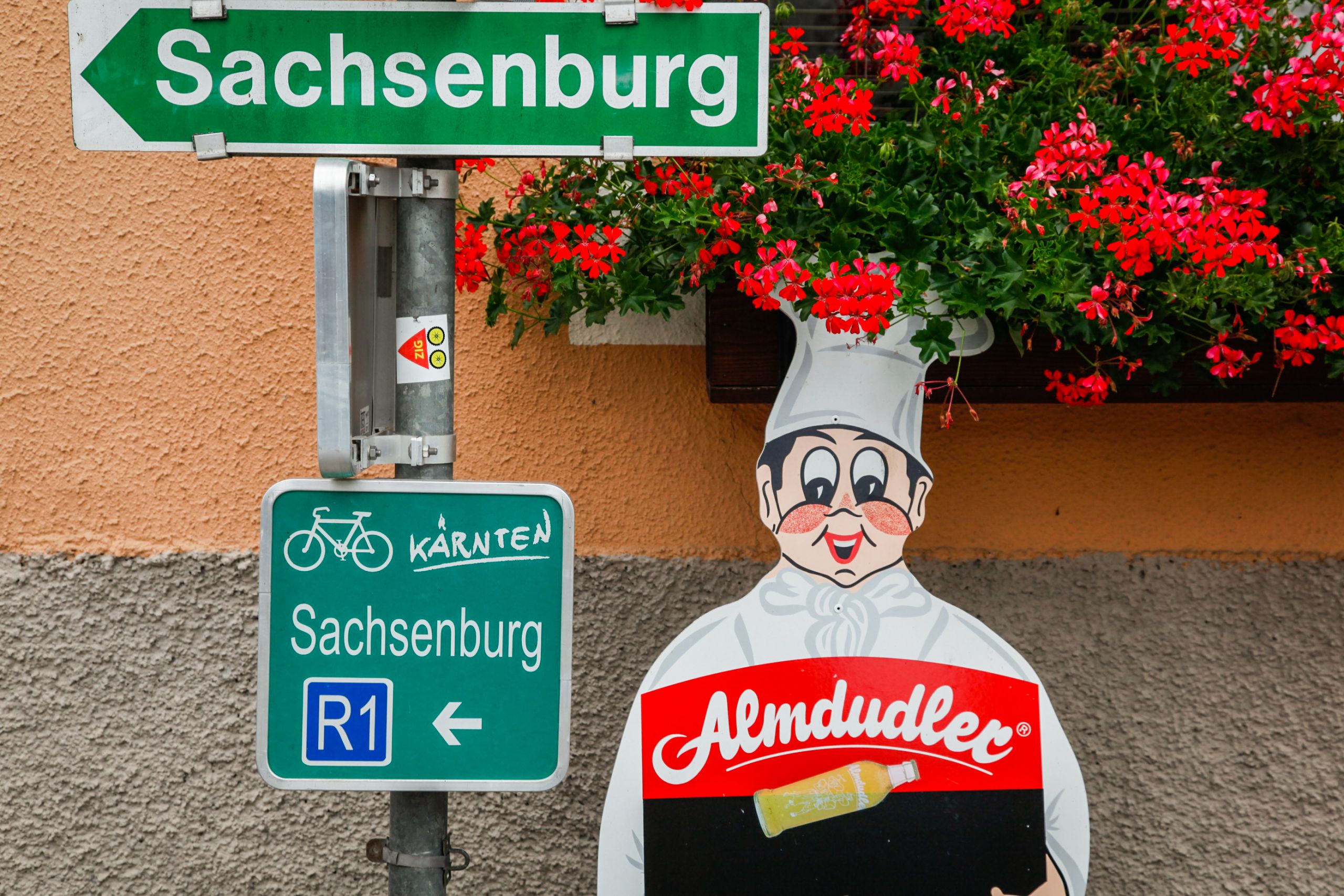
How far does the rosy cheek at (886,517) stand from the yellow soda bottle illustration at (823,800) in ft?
1.53

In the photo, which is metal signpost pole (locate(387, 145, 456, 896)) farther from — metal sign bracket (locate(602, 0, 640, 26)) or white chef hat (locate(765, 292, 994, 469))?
white chef hat (locate(765, 292, 994, 469))

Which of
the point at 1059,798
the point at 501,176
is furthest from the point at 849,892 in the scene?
the point at 501,176

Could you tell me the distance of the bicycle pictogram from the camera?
1.58m

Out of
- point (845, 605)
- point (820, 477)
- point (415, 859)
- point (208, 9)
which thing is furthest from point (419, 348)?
point (845, 605)

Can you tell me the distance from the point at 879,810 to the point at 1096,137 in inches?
56.7

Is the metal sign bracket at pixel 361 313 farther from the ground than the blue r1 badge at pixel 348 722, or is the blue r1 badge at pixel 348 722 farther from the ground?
the metal sign bracket at pixel 361 313

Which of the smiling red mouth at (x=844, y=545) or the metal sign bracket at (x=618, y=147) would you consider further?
the smiling red mouth at (x=844, y=545)

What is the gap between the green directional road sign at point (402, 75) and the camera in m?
1.53

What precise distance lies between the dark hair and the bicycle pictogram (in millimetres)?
859

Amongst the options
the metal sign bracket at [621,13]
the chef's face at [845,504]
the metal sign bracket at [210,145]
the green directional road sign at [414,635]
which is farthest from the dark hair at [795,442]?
the metal sign bracket at [210,145]

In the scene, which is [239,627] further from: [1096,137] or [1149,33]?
[1149,33]

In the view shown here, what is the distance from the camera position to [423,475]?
5.36 ft

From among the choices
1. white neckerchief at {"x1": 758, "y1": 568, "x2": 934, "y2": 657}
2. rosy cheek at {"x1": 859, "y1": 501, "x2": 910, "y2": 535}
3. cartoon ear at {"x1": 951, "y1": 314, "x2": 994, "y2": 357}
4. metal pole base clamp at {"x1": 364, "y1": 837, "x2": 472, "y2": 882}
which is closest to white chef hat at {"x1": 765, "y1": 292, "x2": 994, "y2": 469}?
cartoon ear at {"x1": 951, "y1": 314, "x2": 994, "y2": 357}

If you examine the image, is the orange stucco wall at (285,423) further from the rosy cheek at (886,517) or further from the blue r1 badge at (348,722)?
the blue r1 badge at (348,722)
